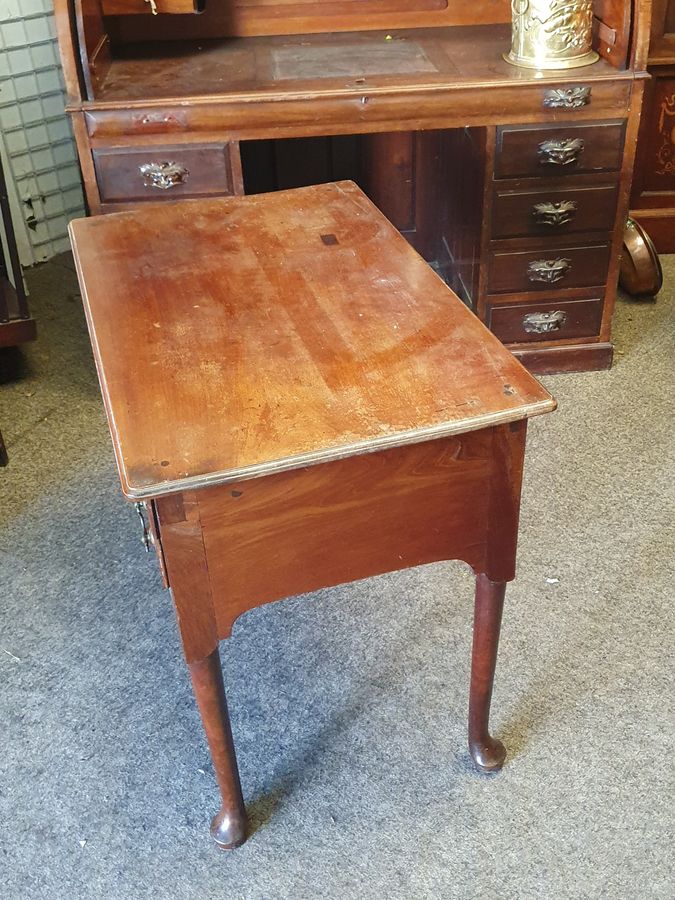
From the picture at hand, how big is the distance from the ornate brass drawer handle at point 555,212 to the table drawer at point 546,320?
230 millimetres

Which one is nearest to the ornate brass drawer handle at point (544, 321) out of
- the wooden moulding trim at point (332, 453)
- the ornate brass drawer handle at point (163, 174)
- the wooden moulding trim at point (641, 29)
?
the wooden moulding trim at point (641, 29)

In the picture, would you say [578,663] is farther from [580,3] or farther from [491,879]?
[580,3]

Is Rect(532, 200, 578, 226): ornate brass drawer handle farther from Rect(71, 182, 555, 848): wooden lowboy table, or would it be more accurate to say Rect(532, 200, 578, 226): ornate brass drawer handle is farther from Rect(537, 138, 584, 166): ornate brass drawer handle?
Rect(71, 182, 555, 848): wooden lowboy table

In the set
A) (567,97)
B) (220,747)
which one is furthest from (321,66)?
(220,747)

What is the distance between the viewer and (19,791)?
1.59 metres

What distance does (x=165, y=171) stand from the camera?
7.57 feet

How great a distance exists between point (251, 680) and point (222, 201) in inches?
37.1

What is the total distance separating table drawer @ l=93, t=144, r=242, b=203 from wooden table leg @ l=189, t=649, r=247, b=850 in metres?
1.37

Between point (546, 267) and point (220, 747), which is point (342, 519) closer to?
point (220, 747)

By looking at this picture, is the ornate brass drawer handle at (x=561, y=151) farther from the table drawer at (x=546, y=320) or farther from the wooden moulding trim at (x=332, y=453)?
the wooden moulding trim at (x=332, y=453)

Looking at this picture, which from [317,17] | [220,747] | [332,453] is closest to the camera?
[332,453]

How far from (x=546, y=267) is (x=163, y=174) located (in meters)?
1.00

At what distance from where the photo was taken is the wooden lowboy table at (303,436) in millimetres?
1229

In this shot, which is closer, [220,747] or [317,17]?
[220,747]
